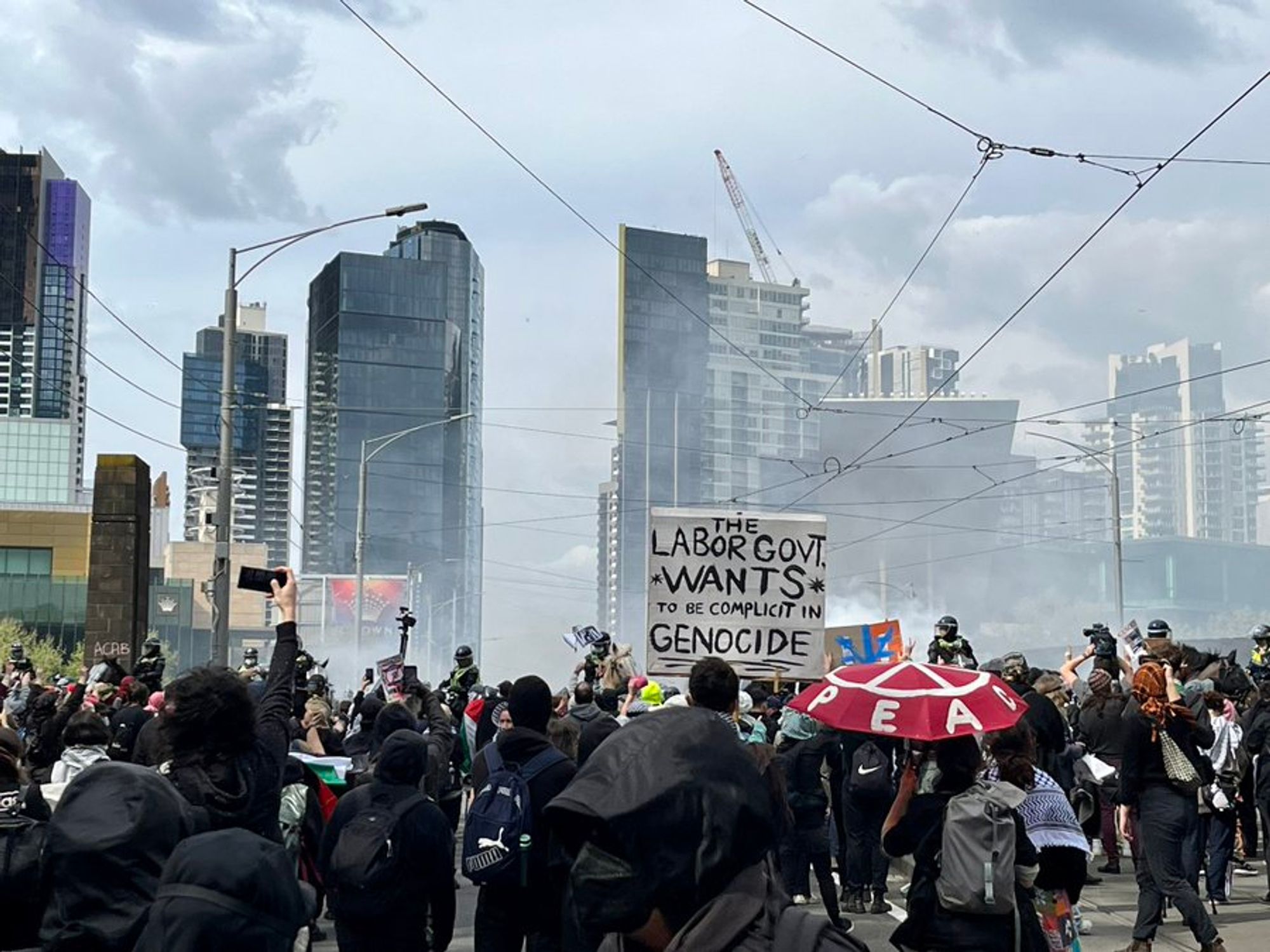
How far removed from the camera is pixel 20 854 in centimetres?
512

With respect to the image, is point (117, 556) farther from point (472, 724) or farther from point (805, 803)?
point (805, 803)

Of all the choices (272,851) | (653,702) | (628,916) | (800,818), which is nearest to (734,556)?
(653,702)

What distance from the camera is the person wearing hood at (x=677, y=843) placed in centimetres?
246

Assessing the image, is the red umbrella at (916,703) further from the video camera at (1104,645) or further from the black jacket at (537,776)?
the video camera at (1104,645)

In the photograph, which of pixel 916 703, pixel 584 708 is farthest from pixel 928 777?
pixel 584 708

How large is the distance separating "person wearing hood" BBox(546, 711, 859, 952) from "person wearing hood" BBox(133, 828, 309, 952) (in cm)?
167

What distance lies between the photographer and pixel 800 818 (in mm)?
12344

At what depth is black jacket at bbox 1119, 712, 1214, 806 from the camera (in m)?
10.3

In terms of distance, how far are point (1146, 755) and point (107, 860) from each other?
7.42 m

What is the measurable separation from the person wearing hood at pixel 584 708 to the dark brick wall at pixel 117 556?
2014 cm

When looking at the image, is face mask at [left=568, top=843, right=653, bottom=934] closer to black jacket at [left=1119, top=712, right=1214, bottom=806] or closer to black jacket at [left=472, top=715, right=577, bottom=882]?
black jacket at [left=472, top=715, right=577, bottom=882]

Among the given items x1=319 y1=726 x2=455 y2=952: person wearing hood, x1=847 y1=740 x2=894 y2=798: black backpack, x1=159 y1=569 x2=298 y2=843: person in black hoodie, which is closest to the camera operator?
x1=847 y1=740 x2=894 y2=798: black backpack

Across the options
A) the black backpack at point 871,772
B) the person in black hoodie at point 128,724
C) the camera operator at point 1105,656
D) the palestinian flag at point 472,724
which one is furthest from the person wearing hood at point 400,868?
the camera operator at point 1105,656

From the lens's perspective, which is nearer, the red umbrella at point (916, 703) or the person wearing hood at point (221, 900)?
the person wearing hood at point (221, 900)
